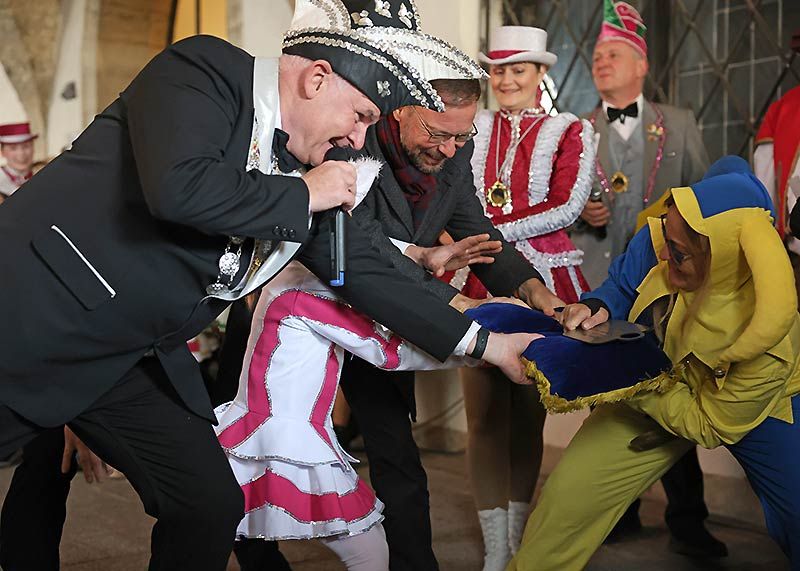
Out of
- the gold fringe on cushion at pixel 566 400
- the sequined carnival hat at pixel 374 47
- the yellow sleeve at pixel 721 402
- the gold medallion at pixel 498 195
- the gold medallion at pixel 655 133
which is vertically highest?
the sequined carnival hat at pixel 374 47

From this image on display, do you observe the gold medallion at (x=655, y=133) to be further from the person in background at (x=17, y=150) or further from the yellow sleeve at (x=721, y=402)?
the person in background at (x=17, y=150)

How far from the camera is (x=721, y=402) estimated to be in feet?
9.36

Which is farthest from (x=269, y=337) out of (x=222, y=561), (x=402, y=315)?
(x=222, y=561)

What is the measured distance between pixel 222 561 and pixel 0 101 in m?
7.46

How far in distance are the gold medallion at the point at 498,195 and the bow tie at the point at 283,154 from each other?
5.72ft

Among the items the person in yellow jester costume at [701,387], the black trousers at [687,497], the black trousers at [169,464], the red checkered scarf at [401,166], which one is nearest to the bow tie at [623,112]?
the black trousers at [687,497]

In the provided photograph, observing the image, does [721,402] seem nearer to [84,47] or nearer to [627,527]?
[627,527]

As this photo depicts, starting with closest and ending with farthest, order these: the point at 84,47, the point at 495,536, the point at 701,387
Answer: the point at 701,387
the point at 495,536
the point at 84,47

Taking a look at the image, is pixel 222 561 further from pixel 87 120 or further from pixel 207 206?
pixel 87 120

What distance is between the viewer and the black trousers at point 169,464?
7.59 ft

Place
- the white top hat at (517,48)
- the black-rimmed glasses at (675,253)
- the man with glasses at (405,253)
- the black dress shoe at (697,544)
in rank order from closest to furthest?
1. the black-rimmed glasses at (675,253)
2. the man with glasses at (405,253)
3. the black dress shoe at (697,544)
4. the white top hat at (517,48)

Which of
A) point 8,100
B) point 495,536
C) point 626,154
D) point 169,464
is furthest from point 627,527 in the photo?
point 8,100

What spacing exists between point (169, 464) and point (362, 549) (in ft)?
2.29

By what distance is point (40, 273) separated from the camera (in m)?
2.13
